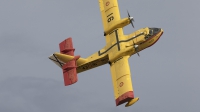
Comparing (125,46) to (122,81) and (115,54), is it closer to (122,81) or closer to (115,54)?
(115,54)

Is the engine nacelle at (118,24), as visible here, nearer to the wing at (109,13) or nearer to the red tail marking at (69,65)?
the wing at (109,13)

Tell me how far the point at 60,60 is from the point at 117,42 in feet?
32.5

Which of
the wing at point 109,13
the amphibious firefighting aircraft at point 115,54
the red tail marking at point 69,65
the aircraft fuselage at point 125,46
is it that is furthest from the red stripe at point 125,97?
the wing at point 109,13

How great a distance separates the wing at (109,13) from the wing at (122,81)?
18.0 feet

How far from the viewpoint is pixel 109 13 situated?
4840 inches

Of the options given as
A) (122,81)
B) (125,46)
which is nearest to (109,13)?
(125,46)

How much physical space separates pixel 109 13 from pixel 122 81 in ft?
46.9

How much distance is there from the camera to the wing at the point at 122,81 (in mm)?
112375

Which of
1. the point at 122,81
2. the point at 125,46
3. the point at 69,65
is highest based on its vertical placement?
the point at 125,46

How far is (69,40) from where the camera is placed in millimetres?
120188

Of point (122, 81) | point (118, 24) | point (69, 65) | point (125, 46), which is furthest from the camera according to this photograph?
point (118, 24)

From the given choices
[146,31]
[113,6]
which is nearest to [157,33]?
[146,31]

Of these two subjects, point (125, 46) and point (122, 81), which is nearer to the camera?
point (122, 81)

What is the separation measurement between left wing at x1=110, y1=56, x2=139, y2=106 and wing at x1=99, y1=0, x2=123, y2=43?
551 cm
